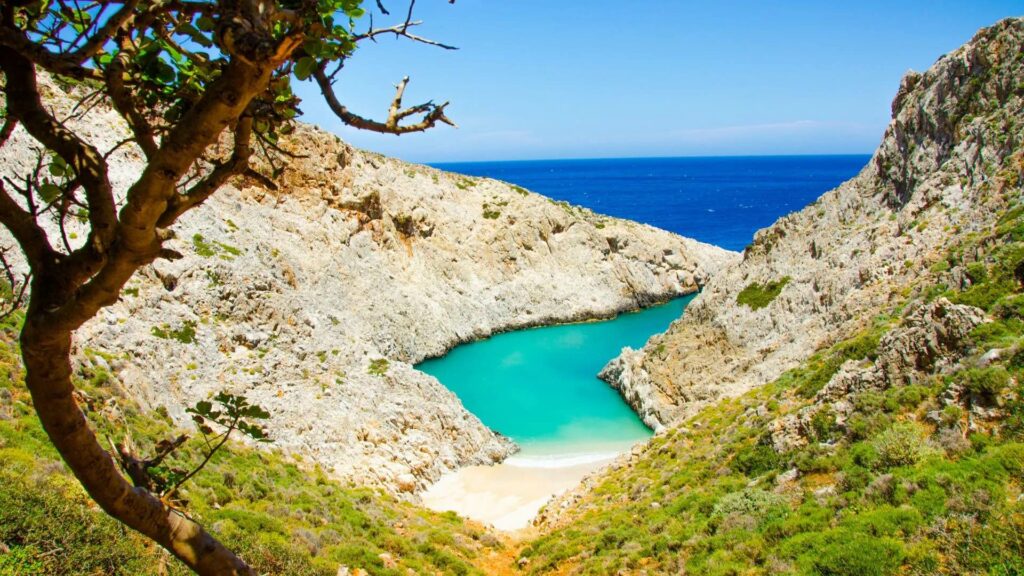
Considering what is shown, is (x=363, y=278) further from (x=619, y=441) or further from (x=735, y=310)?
(x=735, y=310)

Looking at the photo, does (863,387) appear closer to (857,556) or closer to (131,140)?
(857,556)

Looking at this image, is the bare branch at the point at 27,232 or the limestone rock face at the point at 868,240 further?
the limestone rock face at the point at 868,240

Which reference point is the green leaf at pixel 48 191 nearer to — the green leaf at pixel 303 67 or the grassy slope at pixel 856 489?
the green leaf at pixel 303 67

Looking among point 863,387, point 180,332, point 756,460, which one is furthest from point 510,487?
point 180,332

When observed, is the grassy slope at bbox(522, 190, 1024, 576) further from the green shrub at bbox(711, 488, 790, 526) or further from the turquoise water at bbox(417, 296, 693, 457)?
the turquoise water at bbox(417, 296, 693, 457)

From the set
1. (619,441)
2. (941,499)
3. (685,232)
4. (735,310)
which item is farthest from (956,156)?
(685,232)

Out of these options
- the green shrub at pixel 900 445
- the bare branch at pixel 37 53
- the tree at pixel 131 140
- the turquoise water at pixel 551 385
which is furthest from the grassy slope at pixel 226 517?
the turquoise water at pixel 551 385
